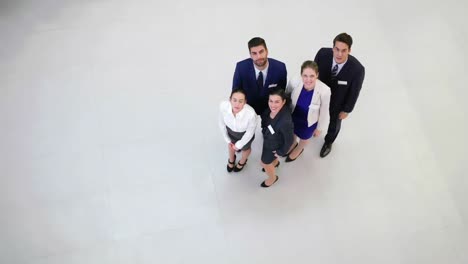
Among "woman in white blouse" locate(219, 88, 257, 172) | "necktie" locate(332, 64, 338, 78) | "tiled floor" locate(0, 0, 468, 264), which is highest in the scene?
"necktie" locate(332, 64, 338, 78)

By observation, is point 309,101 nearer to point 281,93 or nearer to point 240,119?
point 281,93

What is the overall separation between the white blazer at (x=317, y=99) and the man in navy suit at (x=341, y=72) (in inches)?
6.6

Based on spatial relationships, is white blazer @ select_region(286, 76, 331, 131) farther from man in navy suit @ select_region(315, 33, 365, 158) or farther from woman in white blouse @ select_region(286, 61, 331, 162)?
man in navy suit @ select_region(315, 33, 365, 158)

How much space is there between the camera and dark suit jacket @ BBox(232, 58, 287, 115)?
3.31 metres

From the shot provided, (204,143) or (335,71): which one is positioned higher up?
(335,71)

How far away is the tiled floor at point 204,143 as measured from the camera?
12.7 ft

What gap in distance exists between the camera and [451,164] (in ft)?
13.6

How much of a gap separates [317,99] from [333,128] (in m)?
0.75

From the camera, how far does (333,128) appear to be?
3.93 meters

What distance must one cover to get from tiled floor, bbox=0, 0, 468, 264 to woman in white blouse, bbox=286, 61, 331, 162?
733 millimetres

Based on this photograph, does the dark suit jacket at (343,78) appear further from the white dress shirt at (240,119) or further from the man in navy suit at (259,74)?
the white dress shirt at (240,119)

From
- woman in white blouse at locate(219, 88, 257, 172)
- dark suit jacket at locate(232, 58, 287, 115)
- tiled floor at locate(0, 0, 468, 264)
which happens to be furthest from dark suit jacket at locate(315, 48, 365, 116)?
tiled floor at locate(0, 0, 468, 264)

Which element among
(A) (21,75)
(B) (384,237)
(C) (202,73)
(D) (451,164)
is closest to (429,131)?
(D) (451,164)

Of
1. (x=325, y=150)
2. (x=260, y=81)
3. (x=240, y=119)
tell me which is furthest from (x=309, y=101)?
(x=325, y=150)
